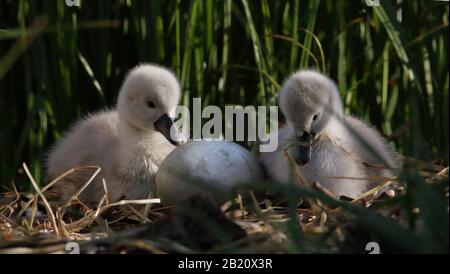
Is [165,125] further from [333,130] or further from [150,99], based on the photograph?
[333,130]

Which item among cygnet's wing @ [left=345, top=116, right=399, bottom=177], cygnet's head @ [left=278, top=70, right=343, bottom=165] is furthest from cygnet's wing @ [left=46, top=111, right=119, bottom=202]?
cygnet's wing @ [left=345, top=116, right=399, bottom=177]

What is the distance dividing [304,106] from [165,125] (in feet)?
1.92

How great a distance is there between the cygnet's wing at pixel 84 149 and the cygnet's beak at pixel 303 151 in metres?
0.78

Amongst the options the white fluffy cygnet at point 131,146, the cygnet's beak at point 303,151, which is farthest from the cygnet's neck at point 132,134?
the cygnet's beak at point 303,151

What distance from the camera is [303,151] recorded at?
10.9ft

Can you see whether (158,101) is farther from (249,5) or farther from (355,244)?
(355,244)

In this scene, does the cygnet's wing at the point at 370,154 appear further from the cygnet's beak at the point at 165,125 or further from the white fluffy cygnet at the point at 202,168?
the cygnet's beak at the point at 165,125

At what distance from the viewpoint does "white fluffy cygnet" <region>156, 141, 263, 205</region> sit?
3.32m

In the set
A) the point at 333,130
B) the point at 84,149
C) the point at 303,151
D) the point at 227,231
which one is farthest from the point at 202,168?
the point at 227,231

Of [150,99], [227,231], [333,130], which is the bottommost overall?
[227,231]

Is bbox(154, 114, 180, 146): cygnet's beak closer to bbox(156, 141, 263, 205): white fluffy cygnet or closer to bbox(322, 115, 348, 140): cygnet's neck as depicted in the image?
bbox(156, 141, 263, 205): white fluffy cygnet

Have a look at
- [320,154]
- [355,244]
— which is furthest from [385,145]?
[355,244]

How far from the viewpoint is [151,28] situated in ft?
14.4

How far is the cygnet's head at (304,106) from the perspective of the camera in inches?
132
